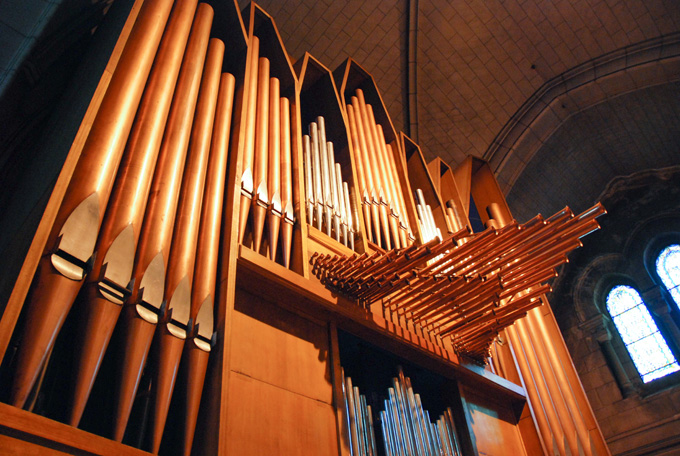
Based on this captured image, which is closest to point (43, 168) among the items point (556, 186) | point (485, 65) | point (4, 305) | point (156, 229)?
point (156, 229)

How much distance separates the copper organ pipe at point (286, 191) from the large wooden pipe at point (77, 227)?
3.76ft

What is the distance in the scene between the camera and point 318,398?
2.87 metres

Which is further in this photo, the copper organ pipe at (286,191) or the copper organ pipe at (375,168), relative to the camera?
the copper organ pipe at (375,168)

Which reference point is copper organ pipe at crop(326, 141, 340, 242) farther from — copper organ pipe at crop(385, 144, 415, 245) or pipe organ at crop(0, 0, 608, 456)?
copper organ pipe at crop(385, 144, 415, 245)

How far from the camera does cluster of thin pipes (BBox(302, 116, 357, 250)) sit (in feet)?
12.8

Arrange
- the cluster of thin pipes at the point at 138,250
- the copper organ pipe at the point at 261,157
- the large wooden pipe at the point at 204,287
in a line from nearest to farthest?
the cluster of thin pipes at the point at 138,250, the large wooden pipe at the point at 204,287, the copper organ pipe at the point at 261,157

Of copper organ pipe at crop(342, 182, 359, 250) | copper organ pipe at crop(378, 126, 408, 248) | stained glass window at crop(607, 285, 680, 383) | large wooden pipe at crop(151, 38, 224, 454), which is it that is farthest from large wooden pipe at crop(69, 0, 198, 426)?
stained glass window at crop(607, 285, 680, 383)

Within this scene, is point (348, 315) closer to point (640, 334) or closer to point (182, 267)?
point (182, 267)

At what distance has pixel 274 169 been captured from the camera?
374 centimetres

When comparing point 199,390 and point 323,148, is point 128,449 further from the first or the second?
point 323,148

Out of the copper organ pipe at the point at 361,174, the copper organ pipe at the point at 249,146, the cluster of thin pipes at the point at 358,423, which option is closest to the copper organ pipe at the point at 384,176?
the copper organ pipe at the point at 361,174

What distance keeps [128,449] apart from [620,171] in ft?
42.9

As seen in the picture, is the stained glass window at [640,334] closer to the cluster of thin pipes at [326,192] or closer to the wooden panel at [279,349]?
the cluster of thin pipes at [326,192]

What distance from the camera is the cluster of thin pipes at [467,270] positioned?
10.3ft
